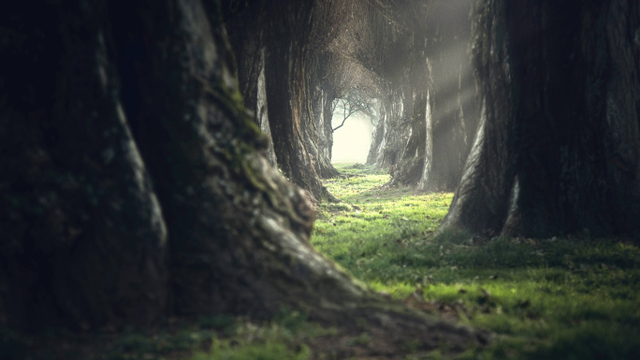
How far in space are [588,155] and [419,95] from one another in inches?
422

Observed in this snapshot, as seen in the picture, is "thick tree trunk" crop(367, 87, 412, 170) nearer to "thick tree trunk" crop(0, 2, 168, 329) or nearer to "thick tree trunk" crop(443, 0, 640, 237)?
"thick tree trunk" crop(443, 0, 640, 237)

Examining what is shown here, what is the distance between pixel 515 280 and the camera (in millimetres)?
4848

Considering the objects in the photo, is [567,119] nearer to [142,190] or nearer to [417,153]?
[142,190]

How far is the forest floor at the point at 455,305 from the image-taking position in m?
2.59

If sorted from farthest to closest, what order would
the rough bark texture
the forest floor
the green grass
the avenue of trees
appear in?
1. the rough bark texture
2. the green grass
3. the avenue of trees
4. the forest floor

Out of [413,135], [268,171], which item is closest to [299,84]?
[413,135]

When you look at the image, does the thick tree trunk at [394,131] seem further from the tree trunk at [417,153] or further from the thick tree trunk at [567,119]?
the thick tree trunk at [567,119]

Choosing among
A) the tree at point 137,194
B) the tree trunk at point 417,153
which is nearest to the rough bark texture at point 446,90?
the tree trunk at point 417,153

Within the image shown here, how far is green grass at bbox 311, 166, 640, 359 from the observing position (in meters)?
2.88

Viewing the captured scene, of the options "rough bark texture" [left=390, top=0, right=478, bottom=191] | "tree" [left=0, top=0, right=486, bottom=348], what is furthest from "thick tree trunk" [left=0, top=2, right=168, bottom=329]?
"rough bark texture" [left=390, top=0, right=478, bottom=191]

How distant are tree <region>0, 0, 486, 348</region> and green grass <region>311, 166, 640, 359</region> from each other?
65cm

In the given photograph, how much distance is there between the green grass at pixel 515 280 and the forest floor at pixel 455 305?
0.01 meters

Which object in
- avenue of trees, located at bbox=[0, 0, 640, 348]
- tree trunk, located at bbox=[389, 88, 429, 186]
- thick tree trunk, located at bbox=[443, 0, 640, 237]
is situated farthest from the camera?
tree trunk, located at bbox=[389, 88, 429, 186]

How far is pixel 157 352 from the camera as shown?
2.57 meters
